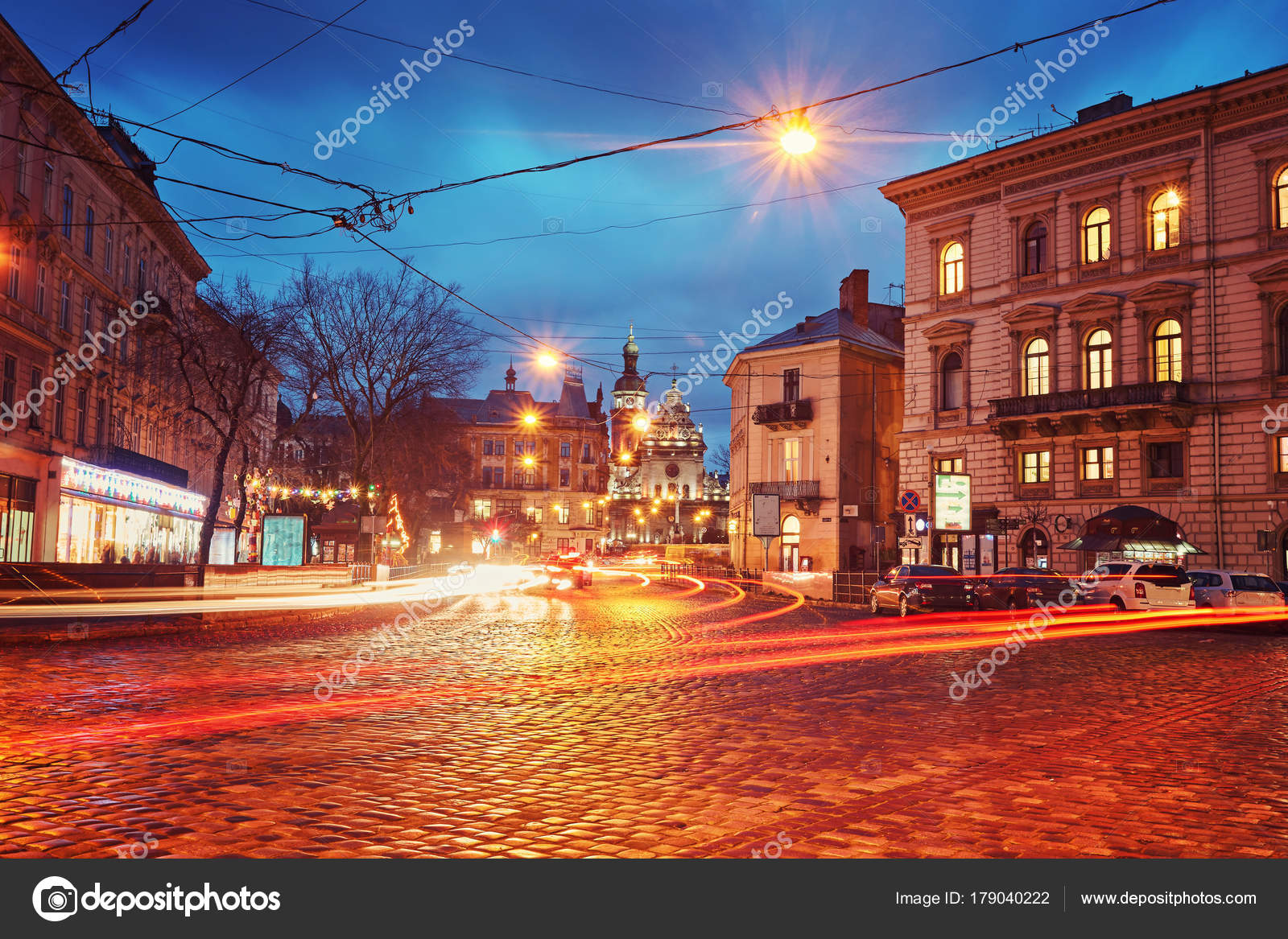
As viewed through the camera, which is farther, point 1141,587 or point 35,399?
point 35,399

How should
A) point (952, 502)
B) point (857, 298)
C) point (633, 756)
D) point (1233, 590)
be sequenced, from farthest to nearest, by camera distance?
point (857, 298)
point (952, 502)
point (1233, 590)
point (633, 756)

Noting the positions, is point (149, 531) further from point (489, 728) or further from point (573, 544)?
point (573, 544)

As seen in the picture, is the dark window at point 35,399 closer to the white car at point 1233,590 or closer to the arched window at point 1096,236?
the white car at point 1233,590

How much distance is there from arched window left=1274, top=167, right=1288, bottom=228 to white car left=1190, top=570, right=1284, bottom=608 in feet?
47.8

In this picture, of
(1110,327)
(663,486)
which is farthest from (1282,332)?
(663,486)

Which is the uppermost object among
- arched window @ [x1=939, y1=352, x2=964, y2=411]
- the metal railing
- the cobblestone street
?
arched window @ [x1=939, y1=352, x2=964, y2=411]

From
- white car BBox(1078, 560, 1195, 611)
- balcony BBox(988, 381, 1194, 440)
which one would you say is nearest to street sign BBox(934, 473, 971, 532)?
white car BBox(1078, 560, 1195, 611)

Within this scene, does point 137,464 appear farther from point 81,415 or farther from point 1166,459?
point 1166,459

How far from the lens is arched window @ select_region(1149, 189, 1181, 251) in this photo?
1421 inches

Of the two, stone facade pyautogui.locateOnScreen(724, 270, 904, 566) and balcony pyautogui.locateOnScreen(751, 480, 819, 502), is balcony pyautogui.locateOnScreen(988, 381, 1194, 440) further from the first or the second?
balcony pyautogui.locateOnScreen(751, 480, 819, 502)

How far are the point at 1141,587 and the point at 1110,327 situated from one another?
14.5 meters

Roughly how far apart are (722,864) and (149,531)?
4167cm

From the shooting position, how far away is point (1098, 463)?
125 ft

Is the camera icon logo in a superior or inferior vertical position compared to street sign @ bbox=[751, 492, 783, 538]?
inferior
